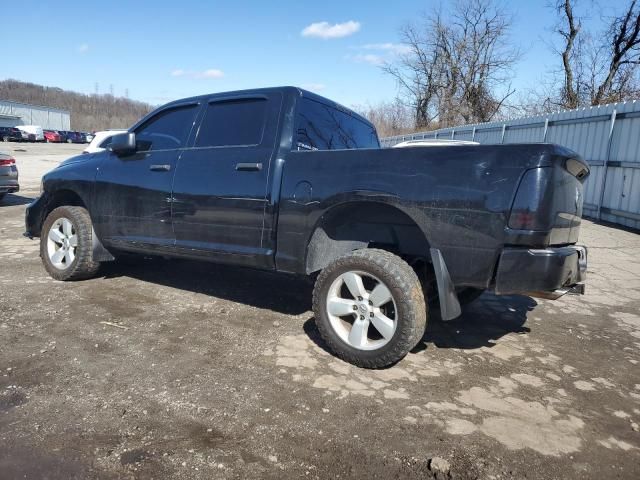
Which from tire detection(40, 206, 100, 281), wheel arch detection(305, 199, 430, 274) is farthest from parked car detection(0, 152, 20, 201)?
wheel arch detection(305, 199, 430, 274)

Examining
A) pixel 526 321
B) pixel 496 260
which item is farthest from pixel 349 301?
pixel 526 321

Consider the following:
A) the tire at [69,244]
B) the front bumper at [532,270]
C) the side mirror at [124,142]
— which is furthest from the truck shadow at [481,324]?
the tire at [69,244]

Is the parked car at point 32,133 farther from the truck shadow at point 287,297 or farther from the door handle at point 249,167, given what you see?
the door handle at point 249,167

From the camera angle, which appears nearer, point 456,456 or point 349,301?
point 456,456

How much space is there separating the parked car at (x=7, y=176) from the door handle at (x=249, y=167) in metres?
9.13

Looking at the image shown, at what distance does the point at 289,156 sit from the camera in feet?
11.9

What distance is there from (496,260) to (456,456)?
1105 mm

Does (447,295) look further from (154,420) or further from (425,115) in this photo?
(425,115)

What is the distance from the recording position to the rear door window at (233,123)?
155 inches

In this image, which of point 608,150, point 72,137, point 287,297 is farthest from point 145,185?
point 72,137

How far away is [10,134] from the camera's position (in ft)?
177

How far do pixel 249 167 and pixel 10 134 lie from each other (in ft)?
202

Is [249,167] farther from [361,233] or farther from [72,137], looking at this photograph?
[72,137]

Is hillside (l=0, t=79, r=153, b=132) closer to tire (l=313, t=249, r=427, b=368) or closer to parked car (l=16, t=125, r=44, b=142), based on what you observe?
parked car (l=16, t=125, r=44, b=142)
